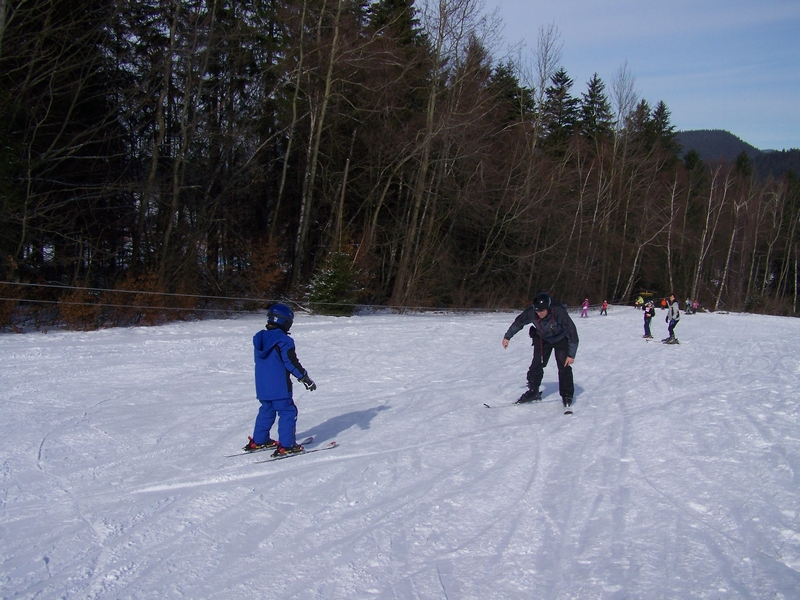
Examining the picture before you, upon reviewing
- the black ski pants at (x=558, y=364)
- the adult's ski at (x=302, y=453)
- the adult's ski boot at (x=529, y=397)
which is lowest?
the adult's ski at (x=302, y=453)

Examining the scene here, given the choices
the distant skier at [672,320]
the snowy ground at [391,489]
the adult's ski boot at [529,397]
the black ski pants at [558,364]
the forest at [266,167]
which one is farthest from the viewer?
the distant skier at [672,320]

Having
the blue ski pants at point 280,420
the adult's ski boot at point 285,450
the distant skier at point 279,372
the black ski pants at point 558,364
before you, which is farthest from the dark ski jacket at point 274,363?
the black ski pants at point 558,364

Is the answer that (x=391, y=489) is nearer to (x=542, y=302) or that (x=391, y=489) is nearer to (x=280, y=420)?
(x=280, y=420)

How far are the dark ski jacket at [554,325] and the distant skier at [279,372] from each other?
3923 mm

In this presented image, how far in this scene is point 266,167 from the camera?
85.6ft

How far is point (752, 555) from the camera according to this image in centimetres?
457

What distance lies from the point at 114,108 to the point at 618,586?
1884 cm

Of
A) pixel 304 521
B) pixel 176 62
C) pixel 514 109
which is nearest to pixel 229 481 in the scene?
pixel 304 521

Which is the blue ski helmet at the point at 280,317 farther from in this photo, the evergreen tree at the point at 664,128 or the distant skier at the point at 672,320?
the evergreen tree at the point at 664,128

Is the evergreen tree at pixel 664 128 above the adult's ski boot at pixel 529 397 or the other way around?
above

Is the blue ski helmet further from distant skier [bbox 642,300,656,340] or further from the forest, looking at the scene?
distant skier [bbox 642,300,656,340]

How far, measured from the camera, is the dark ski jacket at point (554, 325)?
9.24m

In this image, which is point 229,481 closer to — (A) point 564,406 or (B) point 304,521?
(B) point 304,521

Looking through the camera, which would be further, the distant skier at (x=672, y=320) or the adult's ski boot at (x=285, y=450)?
the distant skier at (x=672, y=320)
